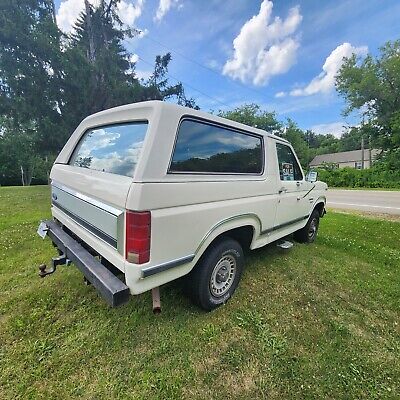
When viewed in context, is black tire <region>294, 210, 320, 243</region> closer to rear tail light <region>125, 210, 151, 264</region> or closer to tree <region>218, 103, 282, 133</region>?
rear tail light <region>125, 210, 151, 264</region>

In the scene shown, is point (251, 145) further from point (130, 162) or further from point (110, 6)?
point (110, 6)

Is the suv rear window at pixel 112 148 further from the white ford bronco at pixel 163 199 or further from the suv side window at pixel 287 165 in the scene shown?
the suv side window at pixel 287 165

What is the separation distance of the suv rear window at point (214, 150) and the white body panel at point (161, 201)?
0.07m

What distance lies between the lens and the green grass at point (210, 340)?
1.86m

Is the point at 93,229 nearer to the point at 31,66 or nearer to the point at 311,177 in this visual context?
the point at 311,177

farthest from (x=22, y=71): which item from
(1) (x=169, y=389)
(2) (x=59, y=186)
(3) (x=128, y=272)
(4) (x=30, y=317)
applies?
(1) (x=169, y=389)

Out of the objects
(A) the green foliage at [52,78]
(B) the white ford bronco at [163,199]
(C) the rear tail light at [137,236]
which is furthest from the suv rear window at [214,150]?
(A) the green foliage at [52,78]

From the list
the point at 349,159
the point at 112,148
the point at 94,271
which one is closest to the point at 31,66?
the point at 112,148

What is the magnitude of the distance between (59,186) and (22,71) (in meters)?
11.1

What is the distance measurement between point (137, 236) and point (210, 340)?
133 cm

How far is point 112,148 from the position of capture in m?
2.47

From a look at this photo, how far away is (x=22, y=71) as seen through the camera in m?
10.5

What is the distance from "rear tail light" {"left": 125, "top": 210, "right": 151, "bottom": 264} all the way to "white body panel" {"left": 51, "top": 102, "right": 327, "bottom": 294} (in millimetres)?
42

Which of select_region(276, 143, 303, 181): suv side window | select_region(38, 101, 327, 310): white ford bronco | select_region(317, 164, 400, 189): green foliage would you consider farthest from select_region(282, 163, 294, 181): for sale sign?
select_region(317, 164, 400, 189): green foliage
